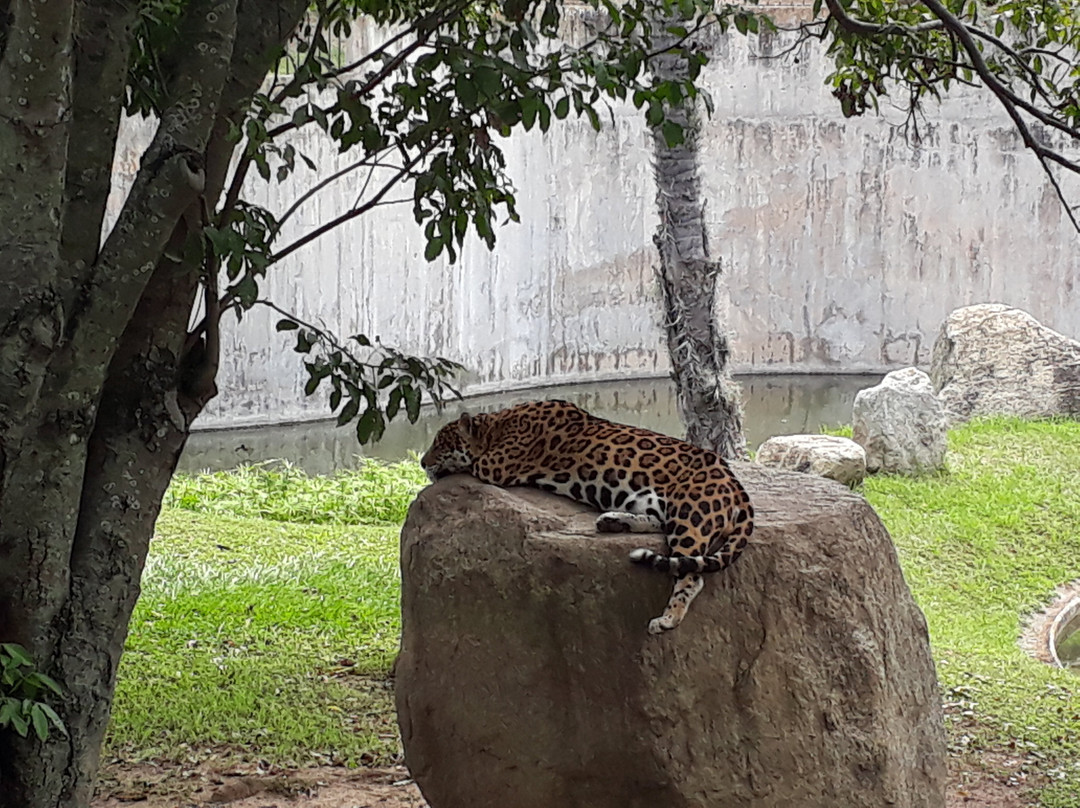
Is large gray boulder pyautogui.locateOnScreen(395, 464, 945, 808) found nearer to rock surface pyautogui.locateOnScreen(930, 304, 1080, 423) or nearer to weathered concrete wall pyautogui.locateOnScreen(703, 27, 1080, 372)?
rock surface pyautogui.locateOnScreen(930, 304, 1080, 423)

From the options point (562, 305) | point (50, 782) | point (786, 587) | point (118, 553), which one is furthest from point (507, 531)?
point (562, 305)

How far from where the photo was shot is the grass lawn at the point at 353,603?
486 cm

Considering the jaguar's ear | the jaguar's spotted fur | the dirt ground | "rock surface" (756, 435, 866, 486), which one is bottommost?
A: the dirt ground

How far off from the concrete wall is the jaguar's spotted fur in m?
12.4

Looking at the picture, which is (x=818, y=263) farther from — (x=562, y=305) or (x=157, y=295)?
(x=157, y=295)

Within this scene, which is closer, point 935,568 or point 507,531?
point 507,531

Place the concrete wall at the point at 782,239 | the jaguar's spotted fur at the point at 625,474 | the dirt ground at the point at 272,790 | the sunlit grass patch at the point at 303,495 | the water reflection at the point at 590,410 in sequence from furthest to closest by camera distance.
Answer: the concrete wall at the point at 782,239
the water reflection at the point at 590,410
the sunlit grass patch at the point at 303,495
the dirt ground at the point at 272,790
the jaguar's spotted fur at the point at 625,474

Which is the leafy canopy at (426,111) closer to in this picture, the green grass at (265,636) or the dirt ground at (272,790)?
the dirt ground at (272,790)

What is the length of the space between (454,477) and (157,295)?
40.1 inches

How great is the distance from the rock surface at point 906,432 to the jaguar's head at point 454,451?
737 cm

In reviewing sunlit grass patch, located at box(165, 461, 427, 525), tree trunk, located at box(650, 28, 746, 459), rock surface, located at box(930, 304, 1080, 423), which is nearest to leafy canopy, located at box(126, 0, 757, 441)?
tree trunk, located at box(650, 28, 746, 459)

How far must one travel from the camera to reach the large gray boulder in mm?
3197

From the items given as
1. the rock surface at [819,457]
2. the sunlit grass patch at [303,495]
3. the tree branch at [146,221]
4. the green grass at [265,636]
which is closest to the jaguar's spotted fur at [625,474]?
the tree branch at [146,221]

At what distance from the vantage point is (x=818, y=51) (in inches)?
A: 711
